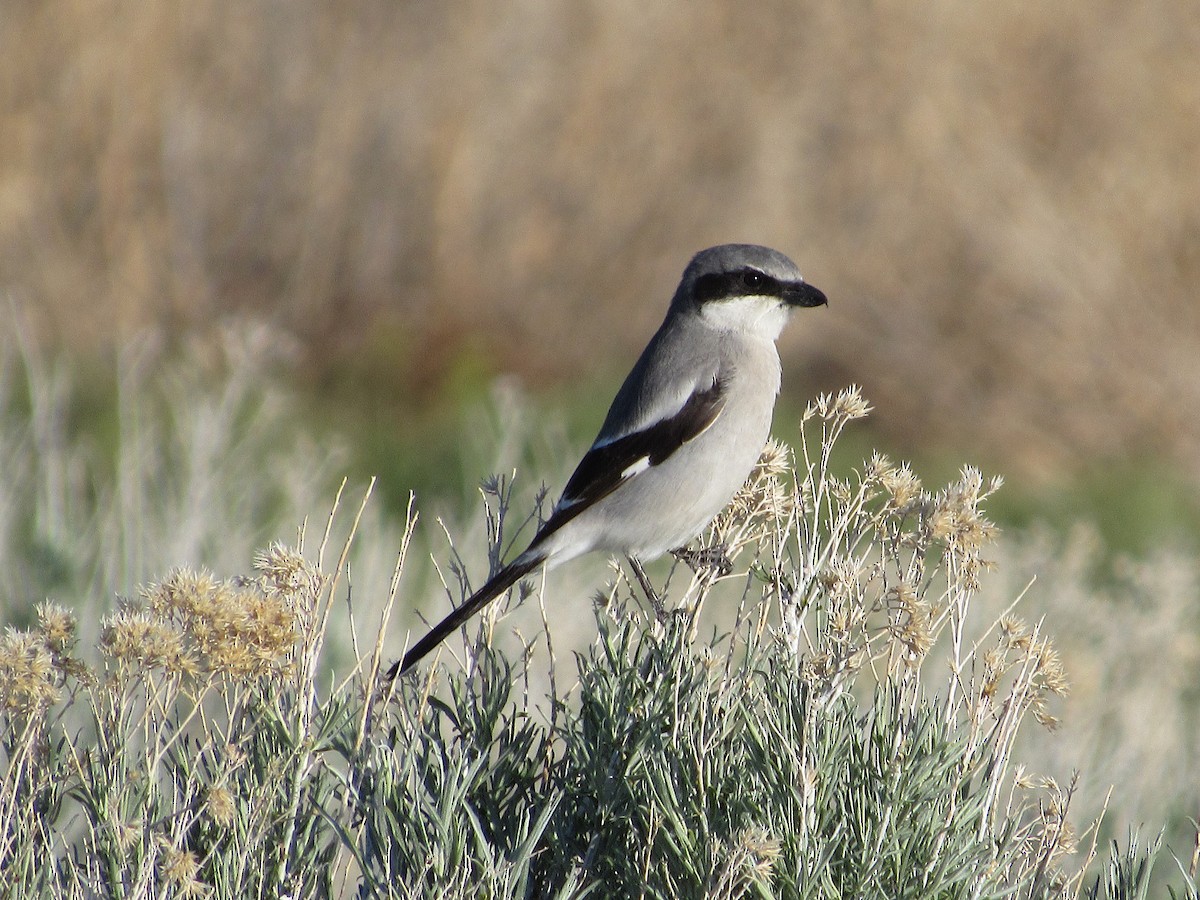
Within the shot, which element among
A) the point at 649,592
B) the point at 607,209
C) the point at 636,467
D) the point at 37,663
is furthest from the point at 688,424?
the point at 607,209

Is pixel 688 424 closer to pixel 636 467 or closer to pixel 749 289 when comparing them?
pixel 636 467

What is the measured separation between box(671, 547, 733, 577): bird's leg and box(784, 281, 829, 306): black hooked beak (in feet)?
2.24

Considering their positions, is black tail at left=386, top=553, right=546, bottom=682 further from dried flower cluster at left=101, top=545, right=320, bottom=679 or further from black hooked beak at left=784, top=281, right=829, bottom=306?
black hooked beak at left=784, top=281, right=829, bottom=306

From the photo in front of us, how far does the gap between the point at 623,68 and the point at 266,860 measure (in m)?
8.49

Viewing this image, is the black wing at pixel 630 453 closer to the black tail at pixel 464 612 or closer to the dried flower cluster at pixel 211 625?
the black tail at pixel 464 612

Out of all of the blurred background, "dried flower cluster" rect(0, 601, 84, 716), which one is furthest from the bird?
the blurred background

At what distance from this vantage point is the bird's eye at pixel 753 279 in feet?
11.8

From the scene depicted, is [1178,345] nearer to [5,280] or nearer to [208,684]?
Result: [5,280]

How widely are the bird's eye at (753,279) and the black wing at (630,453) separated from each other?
1.04 feet

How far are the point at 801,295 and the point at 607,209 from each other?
694 centimetres

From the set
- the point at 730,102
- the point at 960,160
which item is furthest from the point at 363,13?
the point at 960,160

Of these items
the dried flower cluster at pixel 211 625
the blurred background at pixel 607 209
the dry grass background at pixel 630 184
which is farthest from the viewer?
the dry grass background at pixel 630 184

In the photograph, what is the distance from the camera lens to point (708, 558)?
10.2 ft

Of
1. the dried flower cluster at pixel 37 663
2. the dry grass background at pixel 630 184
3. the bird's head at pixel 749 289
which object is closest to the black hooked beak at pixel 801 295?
the bird's head at pixel 749 289
